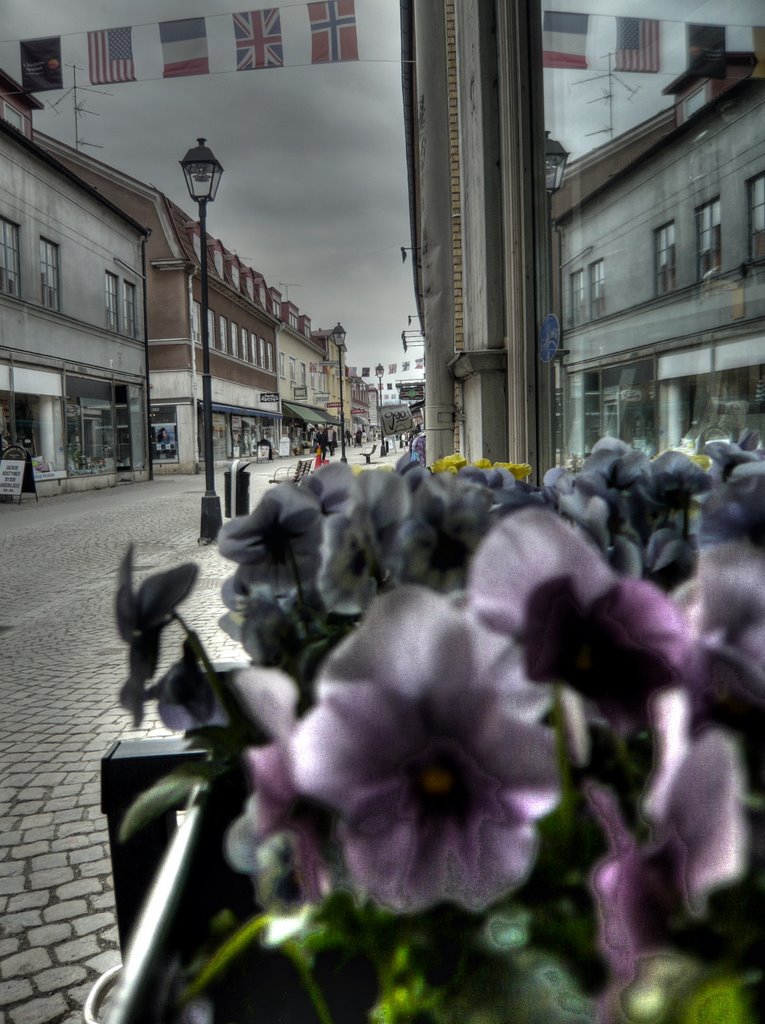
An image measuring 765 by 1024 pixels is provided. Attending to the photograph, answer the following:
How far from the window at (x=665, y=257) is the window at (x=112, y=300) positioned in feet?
72.7

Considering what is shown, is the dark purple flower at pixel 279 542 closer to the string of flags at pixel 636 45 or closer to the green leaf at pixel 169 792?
the green leaf at pixel 169 792

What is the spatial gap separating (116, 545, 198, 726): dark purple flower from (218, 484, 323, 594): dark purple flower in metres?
0.13

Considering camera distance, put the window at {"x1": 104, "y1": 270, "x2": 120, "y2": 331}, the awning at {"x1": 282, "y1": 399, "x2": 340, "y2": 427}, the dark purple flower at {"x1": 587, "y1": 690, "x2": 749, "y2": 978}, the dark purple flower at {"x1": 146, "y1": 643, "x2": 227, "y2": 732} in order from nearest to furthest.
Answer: the dark purple flower at {"x1": 587, "y1": 690, "x2": 749, "y2": 978} → the dark purple flower at {"x1": 146, "y1": 643, "x2": 227, "y2": 732} → the window at {"x1": 104, "y1": 270, "x2": 120, "y2": 331} → the awning at {"x1": 282, "y1": 399, "x2": 340, "y2": 427}

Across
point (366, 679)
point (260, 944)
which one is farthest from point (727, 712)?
point (260, 944)

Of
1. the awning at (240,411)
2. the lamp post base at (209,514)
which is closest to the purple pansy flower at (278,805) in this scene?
the lamp post base at (209,514)

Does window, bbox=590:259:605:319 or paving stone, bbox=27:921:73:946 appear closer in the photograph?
paving stone, bbox=27:921:73:946

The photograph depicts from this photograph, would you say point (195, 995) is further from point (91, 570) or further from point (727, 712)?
point (91, 570)

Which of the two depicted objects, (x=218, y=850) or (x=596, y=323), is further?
(x=596, y=323)

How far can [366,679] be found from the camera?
0.33m

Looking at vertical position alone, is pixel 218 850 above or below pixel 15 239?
below

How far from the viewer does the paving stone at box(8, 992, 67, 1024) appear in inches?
78.6

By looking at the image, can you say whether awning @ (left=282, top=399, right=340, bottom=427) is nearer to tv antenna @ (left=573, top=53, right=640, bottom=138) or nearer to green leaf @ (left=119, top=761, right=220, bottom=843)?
tv antenna @ (left=573, top=53, right=640, bottom=138)

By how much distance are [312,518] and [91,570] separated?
28.2 feet

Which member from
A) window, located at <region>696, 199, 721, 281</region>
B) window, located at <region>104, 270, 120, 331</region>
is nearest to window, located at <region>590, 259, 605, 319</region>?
window, located at <region>696, 199, 721, 281</region>
